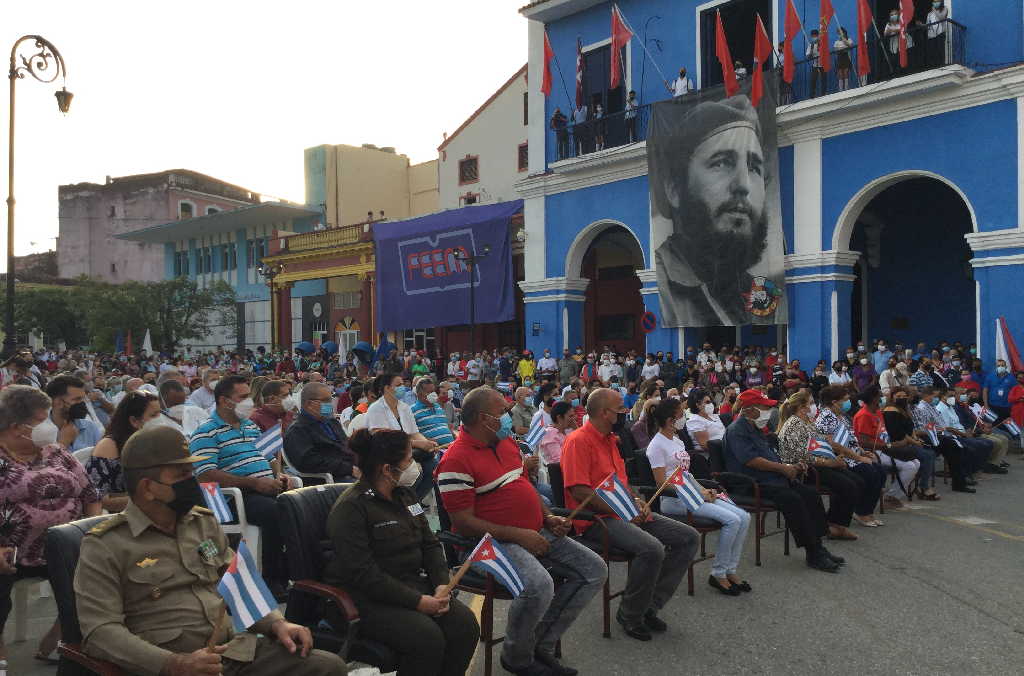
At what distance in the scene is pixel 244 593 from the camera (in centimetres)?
326

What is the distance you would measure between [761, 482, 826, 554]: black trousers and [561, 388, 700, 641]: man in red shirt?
1.62 meters

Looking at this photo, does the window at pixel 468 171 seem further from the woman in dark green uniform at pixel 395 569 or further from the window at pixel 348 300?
the woman in dark green uniform at pixel 395 569

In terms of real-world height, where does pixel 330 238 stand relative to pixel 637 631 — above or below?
above

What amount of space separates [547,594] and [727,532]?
2.22 m

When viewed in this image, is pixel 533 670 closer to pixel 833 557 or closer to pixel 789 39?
pixel 833 557

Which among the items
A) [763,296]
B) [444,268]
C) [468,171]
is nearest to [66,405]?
[763,296]

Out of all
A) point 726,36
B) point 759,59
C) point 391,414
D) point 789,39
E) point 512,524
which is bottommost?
point 512,524

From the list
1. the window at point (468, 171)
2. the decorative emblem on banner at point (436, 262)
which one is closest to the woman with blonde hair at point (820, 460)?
the decorative emblem on banner at point (436, 262)

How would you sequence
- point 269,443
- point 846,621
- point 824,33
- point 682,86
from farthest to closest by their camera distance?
1. point 682,86
2. point 824,33
3. point 269,443
4. point 846,621

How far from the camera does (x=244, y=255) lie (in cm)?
4659

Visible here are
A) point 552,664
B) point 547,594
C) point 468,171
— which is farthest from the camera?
point 468,171

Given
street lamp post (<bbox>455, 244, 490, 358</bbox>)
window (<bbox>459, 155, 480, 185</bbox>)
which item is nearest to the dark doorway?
street lamp post (<bbox>455, 244, 490, 358</bbox>)

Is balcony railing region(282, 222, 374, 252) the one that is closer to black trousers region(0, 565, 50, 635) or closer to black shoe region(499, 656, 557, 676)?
black trousers region(0, 565, 50, 635)

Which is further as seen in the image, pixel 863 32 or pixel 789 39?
pixel 789 39
